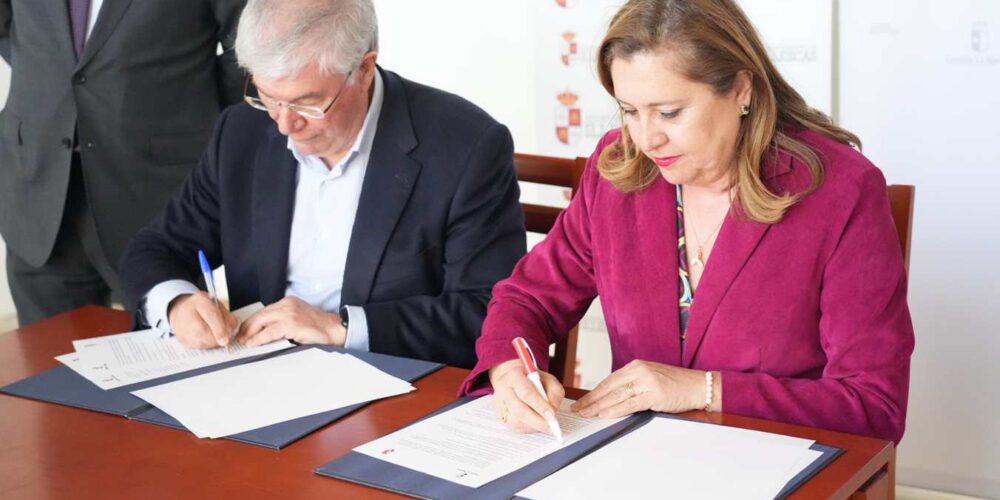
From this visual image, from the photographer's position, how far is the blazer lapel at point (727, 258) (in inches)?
73.2

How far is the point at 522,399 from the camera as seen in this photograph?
1.72 m

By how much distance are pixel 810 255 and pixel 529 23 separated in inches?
89.8

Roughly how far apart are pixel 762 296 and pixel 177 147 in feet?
5.80

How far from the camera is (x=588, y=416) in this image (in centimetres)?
173

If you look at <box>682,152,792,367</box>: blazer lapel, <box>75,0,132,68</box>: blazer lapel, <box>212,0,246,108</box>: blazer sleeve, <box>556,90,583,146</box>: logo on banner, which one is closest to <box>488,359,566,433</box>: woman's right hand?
<box>682,152,792,367</box>: blazer lapel

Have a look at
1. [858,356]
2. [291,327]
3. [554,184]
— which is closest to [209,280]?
[291,327]

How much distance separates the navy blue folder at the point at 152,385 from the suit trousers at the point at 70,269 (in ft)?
3.38

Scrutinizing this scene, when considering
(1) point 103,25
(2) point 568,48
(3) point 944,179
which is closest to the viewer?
(1) point 103,25

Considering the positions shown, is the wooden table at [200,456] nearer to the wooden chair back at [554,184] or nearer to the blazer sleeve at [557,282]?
the blazer sleeve at [557,282]

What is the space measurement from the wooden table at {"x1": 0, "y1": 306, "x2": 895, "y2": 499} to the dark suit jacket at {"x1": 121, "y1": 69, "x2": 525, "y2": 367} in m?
0.31

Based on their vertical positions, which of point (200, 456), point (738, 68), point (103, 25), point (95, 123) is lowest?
point (200, 456)

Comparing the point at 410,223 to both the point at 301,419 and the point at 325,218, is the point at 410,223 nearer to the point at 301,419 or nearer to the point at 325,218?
the point at 325,218

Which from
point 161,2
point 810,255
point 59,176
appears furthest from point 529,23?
point 810,255

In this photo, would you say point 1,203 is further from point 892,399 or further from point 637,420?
point 892,399
